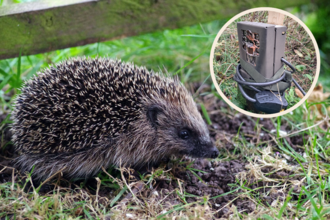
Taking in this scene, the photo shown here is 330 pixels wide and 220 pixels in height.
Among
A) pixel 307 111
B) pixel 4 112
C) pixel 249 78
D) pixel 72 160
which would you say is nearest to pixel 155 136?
pixel 72 160

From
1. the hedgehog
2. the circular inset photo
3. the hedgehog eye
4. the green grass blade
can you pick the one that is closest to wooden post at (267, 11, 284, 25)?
the circular inset photo

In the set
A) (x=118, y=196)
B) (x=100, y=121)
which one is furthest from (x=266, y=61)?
(x=118, y=196)

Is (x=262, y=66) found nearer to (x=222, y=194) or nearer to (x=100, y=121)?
(x=222, y=194)

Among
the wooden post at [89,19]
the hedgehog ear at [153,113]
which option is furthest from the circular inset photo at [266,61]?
the wooden post at [89,19]

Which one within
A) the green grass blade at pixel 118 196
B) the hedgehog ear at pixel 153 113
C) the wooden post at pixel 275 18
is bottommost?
the green grass blade at pixel 118 196

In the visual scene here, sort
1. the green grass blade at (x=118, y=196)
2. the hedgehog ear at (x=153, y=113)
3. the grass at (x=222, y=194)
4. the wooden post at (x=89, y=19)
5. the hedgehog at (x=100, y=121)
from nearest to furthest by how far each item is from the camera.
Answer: the grass at (x=222, y=194)
the green grass blade at (x=118, y=196)
the hedgehog at (x=100, y=121)
the hedgehog ear at (x=153, y=113)
the wooden post at (x=89, y=19)

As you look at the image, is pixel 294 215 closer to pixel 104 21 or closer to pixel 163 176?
pixel 163 176

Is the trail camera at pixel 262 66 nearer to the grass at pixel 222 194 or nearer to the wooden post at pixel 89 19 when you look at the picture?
the grass at pixel 222 194
